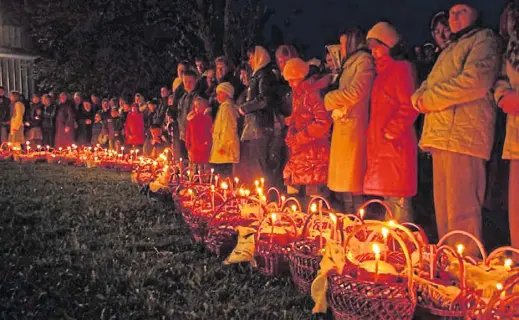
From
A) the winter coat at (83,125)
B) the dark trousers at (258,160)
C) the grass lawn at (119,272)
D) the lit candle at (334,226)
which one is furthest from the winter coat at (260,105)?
the winter coat at (83,125)

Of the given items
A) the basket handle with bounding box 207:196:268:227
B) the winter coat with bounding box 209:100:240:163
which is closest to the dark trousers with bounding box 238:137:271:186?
the winter coat with bounding box 209:100:240:163

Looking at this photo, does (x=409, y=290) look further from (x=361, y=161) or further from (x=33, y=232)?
(x=33, y=232)

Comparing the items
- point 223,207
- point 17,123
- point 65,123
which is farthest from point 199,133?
point 17,123

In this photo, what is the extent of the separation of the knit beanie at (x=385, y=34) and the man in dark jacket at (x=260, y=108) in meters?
2.32

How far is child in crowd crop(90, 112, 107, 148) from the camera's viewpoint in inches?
606

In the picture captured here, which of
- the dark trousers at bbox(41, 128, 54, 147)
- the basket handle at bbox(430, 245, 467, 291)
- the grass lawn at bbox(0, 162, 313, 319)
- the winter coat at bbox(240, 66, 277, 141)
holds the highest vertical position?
the winter coat at bbox(240, 66, 277, 141)

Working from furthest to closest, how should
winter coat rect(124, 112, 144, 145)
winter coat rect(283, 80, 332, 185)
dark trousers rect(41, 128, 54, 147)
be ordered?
dark trousers rect(41, 128, 54, 147)
winter coat rect(124, 112, 144, 145)
winter coat rect(283, 80, 332, 185)

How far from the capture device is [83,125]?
16.3 metres

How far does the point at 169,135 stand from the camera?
37.4 ft

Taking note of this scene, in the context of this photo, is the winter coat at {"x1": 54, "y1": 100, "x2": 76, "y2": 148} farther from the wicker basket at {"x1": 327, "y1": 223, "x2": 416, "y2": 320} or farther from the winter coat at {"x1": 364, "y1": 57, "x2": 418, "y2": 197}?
the wicker basket at {"x1": 327, "y1": 223, "x2": 416, "y2": 320}

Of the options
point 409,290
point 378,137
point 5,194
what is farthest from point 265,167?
point 409,290

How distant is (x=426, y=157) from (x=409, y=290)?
154 inches

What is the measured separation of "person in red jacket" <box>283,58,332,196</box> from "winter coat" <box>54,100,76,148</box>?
Answer: 1109 cm

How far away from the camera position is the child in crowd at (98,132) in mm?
15383
